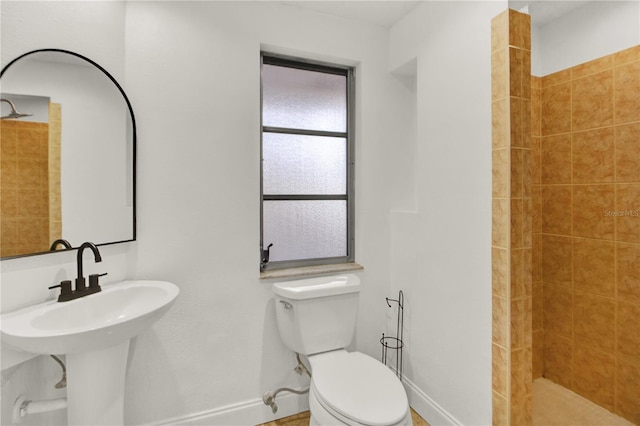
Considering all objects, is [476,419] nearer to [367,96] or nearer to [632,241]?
[632,241]

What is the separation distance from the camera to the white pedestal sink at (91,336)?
99 cm

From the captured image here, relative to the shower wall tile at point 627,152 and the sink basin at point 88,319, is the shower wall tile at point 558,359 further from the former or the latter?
the sink basin at point 88,319

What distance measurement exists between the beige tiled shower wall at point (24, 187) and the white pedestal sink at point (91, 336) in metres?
0.25

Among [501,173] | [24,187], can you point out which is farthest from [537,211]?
[24,187]

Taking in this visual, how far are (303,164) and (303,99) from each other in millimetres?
414

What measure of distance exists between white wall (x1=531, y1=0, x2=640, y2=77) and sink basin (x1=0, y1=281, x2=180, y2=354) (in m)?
2.31

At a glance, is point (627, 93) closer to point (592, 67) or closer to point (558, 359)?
point (592, 67)

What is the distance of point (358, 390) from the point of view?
1.37 metres

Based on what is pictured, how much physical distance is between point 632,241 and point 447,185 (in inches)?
36.8

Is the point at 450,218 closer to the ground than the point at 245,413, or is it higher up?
higher up

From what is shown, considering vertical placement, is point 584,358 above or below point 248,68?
below

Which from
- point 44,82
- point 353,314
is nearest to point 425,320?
point 353,314

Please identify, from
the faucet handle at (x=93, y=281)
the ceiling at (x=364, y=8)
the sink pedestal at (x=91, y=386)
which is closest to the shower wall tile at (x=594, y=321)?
the ceiling at (x=364, y=8)

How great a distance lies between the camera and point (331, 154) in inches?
85.0
